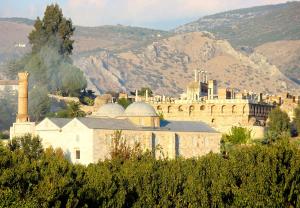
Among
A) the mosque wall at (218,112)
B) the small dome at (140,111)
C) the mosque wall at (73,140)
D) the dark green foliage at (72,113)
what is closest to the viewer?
the mosque wall at (73,140)

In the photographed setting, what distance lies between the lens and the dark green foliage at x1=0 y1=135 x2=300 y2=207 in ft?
181

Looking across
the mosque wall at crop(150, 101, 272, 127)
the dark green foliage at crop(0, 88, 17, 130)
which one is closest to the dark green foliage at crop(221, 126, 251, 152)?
the mosque wall at crop(150, 101, 272, 127)

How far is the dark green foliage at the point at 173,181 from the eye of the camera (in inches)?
2167

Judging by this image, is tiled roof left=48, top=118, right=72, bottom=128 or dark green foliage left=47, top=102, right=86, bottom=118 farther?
dark green foliage left=47, top=102, right=86, bottom=118

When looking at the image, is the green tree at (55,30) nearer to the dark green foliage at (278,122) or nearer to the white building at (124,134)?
the dark green foliage at (278,122)

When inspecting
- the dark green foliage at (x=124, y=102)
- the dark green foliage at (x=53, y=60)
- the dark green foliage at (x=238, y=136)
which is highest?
the dark green foliage at (x=53, y=60)

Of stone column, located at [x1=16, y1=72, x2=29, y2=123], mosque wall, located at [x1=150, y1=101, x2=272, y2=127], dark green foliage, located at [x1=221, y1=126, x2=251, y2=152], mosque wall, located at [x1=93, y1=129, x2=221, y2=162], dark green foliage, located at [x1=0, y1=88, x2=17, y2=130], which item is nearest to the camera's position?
mosque wall, located at [x1=93, y1=129, x2=221, y2=162]

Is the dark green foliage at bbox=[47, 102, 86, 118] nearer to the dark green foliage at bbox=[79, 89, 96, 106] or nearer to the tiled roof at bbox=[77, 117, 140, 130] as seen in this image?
the dark green foliage at bbox=[79, 89, 96, 106]

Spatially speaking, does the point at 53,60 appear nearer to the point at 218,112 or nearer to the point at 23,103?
the point at 218,112

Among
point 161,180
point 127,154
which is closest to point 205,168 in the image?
point 161,180

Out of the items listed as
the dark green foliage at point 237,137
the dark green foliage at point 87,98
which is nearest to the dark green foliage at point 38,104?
the dark green foliage at point 87,98

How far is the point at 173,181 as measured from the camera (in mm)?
63719

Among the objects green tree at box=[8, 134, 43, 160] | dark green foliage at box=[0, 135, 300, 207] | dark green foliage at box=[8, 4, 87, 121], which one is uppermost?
dark green foliage at box=[8, 4, 87, 121]

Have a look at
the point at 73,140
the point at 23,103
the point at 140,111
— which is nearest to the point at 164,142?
the point at 140,111
